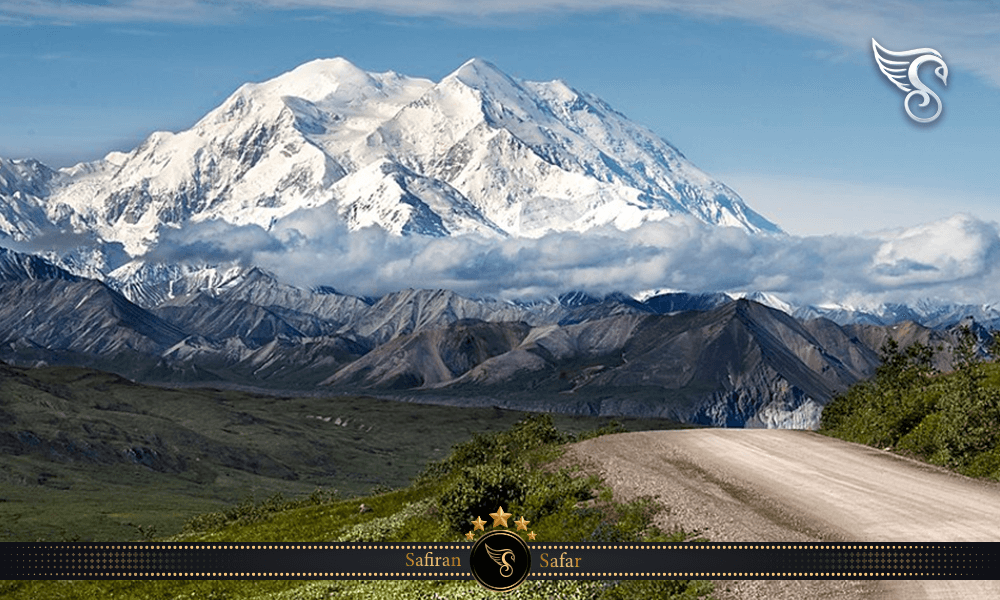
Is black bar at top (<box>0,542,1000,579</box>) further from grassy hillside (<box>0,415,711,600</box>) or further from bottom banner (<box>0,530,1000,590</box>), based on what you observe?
grassy hillside (<box>0,415,711,600</box>)

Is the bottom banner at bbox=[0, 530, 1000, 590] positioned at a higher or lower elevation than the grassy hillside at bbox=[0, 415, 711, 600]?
higher

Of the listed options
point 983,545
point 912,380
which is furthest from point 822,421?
point 983,545

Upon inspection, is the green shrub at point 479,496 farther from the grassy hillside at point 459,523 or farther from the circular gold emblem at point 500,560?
the circular gold emblem at point 500,560

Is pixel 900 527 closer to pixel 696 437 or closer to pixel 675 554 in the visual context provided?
pixel 675 554

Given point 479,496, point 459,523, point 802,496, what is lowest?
point 459,523

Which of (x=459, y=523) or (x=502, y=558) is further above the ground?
(x=502, y=558)

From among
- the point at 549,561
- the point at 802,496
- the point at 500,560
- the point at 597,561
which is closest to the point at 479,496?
the point at 802,496

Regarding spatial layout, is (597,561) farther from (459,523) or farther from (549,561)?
(459,523)

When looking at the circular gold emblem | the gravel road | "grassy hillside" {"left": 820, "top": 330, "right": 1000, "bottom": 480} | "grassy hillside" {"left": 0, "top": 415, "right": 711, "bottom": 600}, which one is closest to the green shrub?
"grassy hillside" {"left": 0, "top": 415, "right": 711, "bottom": 600}
